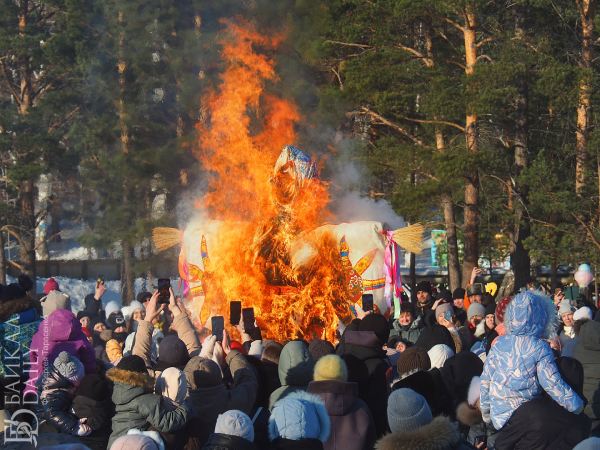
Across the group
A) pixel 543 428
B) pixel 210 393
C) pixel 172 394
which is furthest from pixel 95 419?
pixel 543 428

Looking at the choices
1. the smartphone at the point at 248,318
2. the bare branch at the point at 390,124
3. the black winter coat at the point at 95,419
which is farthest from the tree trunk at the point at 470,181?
the black winter coat at the point at 95,419

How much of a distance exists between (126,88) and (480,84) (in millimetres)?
14223

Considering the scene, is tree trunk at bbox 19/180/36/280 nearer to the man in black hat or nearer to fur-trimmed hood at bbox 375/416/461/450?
the man in black hat

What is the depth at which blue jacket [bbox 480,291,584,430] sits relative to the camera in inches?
253

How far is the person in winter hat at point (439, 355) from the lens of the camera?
8484mm

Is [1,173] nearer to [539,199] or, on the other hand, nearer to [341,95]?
[341,95]

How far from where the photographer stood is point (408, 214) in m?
24.7

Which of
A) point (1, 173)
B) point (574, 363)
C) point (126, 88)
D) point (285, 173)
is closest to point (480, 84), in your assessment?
point (285, 173)

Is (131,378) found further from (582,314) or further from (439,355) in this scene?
(582,314)

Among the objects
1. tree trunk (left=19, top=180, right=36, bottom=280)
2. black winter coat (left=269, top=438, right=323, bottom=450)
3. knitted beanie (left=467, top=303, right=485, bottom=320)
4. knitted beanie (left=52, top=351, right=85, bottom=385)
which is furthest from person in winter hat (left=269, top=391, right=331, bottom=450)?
tree trunk (left=19, top=180, right=36, bottom=280)

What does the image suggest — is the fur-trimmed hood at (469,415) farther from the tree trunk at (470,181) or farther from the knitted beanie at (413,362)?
the tree trunk at (470,181)

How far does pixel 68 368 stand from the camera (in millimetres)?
7461

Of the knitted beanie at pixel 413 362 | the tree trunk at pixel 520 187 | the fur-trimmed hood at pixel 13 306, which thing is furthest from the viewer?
the tree trunk at pixel 520 187

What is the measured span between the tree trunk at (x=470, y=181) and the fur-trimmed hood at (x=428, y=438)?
61.9 ft
